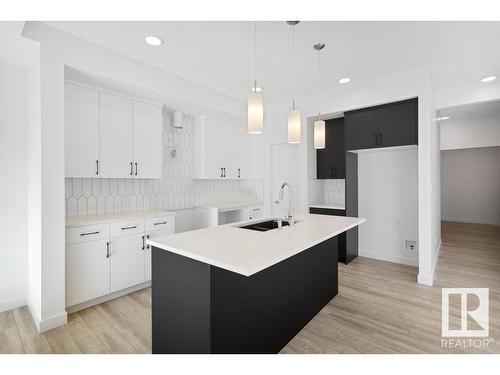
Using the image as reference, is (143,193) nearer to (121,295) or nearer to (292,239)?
(121,295)

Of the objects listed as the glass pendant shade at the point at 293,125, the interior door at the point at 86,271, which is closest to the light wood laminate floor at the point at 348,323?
the interior door at the point at 86,271

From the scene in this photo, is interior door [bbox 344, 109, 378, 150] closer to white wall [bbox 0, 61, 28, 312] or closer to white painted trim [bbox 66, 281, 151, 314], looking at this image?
white painted trim [bbox 66, 281, 151, 314]

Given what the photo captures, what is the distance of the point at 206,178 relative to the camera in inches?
168

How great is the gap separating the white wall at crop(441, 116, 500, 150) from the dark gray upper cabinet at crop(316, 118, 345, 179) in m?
3.53

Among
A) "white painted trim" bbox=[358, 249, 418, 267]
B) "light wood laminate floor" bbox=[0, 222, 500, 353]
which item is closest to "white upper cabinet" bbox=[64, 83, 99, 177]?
"light wood laminate floor" bbox=[0, 222, 500, 353]

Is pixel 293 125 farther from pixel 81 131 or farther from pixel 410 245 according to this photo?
pixel 410 245

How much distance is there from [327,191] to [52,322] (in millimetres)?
4192

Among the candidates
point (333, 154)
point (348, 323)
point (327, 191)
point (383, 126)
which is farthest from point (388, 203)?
point (348, 323)

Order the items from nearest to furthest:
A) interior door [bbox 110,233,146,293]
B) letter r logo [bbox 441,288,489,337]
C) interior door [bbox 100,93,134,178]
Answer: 1. letter r logo [bbox 441,288,489,337]
2. interior door [bbox 110,233,146,293]
3. interior door [bbox 100,93,134,178]

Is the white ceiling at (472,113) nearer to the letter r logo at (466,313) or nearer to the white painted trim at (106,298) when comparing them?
the letter r logo at (466,313)

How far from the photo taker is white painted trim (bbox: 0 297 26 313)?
8.66 feet

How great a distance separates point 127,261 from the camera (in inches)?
118

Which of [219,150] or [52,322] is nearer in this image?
[52,322]

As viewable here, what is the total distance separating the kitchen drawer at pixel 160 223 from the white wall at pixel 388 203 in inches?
122
